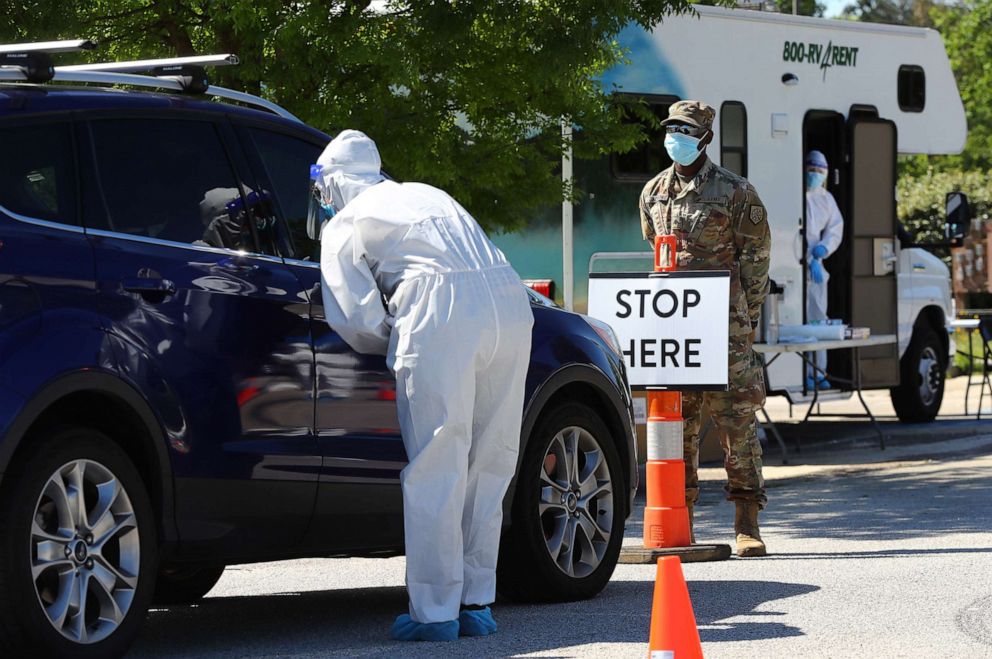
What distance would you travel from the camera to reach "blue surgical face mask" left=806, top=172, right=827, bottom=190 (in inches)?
614

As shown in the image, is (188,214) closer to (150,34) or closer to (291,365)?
(291,365)

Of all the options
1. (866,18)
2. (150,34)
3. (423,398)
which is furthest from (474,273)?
(866,18)

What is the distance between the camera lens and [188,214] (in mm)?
6125

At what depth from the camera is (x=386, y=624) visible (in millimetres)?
6902

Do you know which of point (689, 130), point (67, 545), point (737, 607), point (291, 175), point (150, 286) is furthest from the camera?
point (689, 130)

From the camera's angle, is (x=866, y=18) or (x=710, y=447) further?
(x=866, y=18)

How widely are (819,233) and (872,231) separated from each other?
2.61 feet

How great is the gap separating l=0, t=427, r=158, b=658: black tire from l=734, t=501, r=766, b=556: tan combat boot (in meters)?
3.88

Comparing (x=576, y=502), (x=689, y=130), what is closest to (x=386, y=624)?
(x=576, y=502)

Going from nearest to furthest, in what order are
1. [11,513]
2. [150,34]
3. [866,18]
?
[11,513] → [150,34] → [866,18]

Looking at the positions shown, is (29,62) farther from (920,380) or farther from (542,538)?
(920,380)

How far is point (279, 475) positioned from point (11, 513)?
3.65 ft

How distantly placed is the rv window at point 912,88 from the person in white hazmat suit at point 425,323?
11.3 m

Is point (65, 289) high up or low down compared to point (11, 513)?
up
